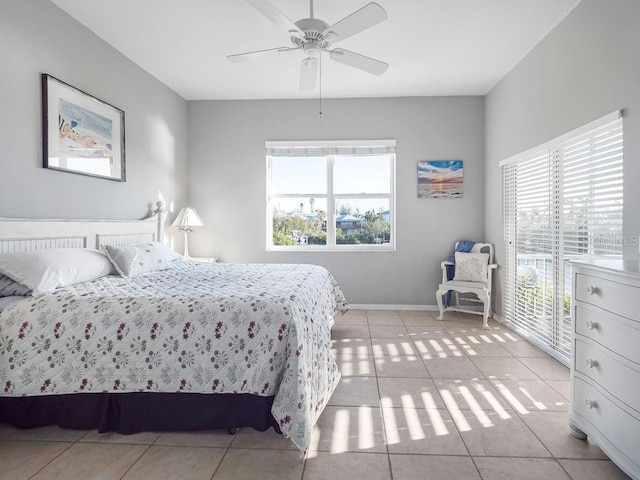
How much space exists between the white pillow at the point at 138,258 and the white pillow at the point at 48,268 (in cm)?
21

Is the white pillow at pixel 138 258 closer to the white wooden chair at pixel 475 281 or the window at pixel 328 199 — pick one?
the window at pixel 328 199

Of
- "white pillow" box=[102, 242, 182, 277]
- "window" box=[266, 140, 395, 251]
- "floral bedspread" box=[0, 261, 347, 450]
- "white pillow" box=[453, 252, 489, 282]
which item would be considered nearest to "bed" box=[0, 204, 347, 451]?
"floral bedspread" box=[0, 261, 347, 450]

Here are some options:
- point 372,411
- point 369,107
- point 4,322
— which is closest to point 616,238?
point 372,411

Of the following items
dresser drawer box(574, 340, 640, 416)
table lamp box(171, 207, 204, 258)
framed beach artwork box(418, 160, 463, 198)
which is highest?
framed beach artwork box(418, 160, 463, 198)

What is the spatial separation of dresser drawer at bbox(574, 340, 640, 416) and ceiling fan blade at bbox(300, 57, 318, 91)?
2.41 metres

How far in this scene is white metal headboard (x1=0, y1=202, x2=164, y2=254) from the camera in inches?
93.5

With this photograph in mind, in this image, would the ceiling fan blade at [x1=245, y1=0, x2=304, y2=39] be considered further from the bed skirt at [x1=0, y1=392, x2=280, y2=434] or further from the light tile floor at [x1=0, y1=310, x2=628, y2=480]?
the light tile floor at [x1=0, y1=310, x2=628, y2=480]

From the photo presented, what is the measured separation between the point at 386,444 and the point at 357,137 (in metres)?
3.69

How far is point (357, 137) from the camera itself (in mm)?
4816

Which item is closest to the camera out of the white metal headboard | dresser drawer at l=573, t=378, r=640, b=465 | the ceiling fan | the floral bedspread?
dresser drawer at l=573, t=378, r=640, b=465

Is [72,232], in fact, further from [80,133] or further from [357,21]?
[357,21]

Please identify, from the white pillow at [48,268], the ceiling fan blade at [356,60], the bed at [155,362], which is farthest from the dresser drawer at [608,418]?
the white pillow at [48,268]

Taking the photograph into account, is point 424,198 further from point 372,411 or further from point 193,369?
point 193,369

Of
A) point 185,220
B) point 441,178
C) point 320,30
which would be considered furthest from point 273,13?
point 441,178
